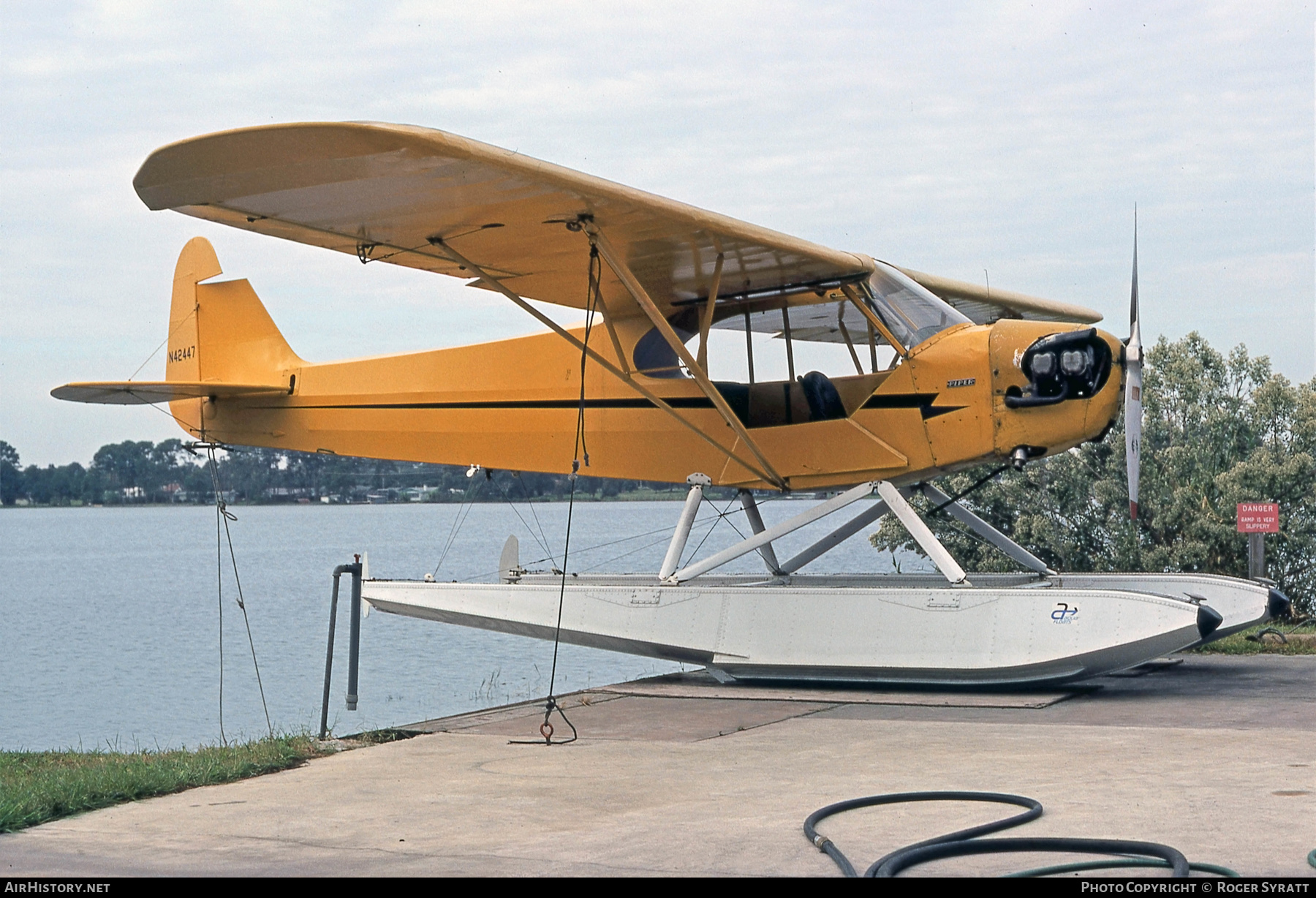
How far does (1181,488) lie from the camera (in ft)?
47.9

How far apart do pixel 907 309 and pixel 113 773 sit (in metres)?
6.47

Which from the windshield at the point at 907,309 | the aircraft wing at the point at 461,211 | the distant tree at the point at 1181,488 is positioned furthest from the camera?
the distant tree at the point at 1181,488

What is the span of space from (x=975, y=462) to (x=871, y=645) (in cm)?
161

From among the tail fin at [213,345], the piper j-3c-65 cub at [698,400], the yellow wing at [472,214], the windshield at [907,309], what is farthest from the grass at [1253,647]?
the tail fin at [213,345]

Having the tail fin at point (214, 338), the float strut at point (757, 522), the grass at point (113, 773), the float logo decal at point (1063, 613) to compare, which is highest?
the tail fin at point (214, 338)

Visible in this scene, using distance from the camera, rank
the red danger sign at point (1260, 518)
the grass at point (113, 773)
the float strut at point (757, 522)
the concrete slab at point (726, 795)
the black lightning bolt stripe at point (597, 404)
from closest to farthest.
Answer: the concrete slab at point (726, 795) → the grass at point (113, 773) → the black lightning bolt stripe at point (597, 404) → the float strut at point (757, 522) → the red danger sign at point (1260, 518)

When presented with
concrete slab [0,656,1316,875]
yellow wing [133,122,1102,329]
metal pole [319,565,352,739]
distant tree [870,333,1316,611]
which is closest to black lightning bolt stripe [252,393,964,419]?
yellow wing [133,122,1102,329]

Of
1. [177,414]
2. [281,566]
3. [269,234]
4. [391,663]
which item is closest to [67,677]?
[391,663]

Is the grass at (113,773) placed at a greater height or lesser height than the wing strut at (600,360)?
lesser

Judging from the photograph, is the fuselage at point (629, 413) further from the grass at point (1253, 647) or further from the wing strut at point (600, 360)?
the grass at point (1253, 647)

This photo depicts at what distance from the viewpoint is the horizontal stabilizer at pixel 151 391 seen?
11367 mm

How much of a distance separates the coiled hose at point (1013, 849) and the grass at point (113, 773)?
300 cm

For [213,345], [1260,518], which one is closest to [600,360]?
[213,345]

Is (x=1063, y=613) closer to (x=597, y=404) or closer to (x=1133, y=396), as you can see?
(x=1133, y=396)
